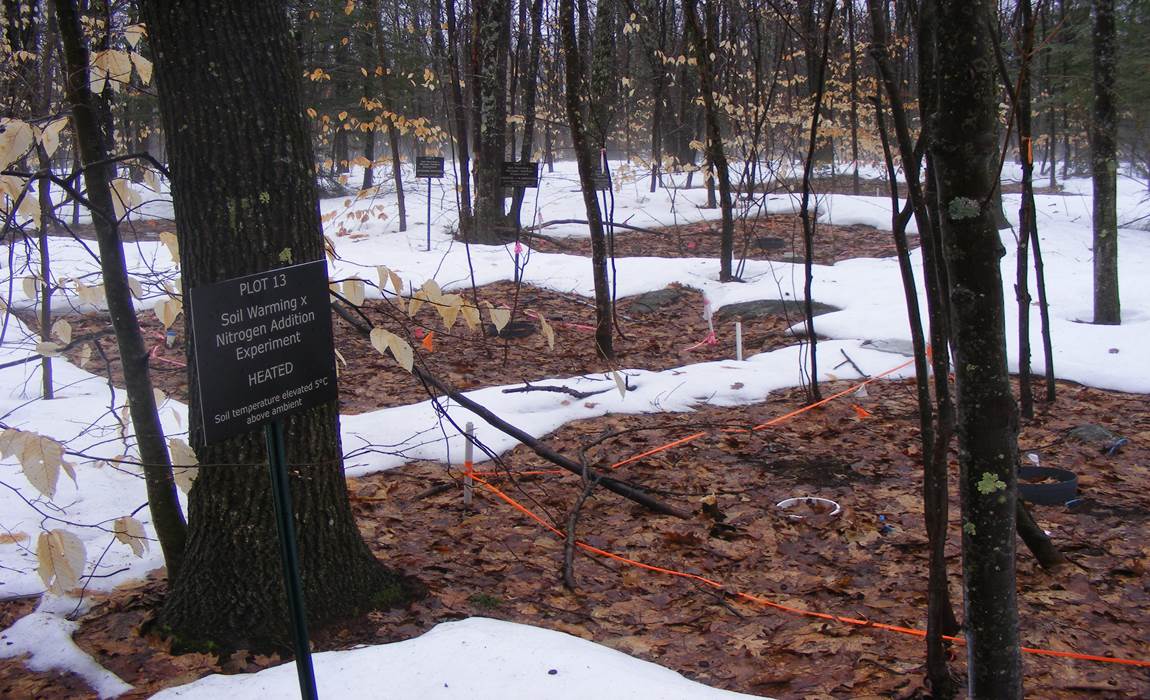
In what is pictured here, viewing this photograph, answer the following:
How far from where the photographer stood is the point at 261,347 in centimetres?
213

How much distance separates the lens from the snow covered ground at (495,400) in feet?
9.63

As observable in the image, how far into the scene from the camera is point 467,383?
24.4ft

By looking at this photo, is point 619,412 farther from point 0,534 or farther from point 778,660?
point 0,534

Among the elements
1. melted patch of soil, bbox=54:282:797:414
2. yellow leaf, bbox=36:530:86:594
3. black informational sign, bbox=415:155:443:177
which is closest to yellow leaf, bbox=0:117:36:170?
yellow leaf, bbox=36:530:86:594

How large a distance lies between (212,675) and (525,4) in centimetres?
1712

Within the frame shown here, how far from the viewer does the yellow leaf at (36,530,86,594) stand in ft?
7.57

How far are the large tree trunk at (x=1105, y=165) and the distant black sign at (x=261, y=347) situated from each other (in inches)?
321

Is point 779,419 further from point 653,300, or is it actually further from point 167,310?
point 653,300

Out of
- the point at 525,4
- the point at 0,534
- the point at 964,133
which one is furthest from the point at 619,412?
the point at 525,4

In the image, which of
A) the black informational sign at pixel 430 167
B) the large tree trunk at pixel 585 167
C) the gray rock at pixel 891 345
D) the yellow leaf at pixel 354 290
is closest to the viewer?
the yellow leaf at pixel 354 290

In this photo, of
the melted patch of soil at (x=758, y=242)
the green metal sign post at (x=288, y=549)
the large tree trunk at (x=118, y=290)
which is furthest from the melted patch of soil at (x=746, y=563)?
the melted patch of soil at (x=758, y=242)

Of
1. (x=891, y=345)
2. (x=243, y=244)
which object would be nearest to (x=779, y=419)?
(x=891, y=345)

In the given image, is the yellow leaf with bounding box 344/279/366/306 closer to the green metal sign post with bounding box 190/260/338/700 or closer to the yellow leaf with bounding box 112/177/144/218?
the green metal sign post with bounding box 190/260/338/700

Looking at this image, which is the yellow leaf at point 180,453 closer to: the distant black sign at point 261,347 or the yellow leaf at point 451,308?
the distant black sign at point 261,347
